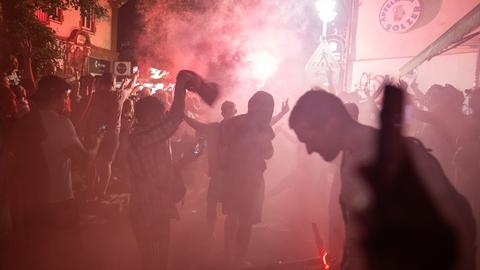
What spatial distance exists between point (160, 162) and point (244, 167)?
1204 mm

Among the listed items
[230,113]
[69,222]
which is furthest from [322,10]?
[69,222]

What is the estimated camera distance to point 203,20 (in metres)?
18.2

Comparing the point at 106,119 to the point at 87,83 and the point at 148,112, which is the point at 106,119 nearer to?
the point at 87,83

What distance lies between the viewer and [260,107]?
464 centimetres

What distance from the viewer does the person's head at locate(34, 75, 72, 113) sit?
340cm

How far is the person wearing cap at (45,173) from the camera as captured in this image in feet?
10.9

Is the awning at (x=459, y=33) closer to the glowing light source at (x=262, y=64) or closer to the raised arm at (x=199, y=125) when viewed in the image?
the raised arm at (x=199, y=125)

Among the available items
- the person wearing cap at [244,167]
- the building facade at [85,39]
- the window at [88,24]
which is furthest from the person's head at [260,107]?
the window at [88,24]

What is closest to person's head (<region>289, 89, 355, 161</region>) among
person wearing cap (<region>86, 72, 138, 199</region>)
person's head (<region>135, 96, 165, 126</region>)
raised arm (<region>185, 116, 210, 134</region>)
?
person's head (<region>135, 96, 165, 126</region>)

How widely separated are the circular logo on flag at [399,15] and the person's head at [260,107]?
426 inches

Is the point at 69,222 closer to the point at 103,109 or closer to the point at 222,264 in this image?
the point at 222,264

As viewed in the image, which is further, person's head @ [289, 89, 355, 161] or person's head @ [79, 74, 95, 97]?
person's head @ [79, 74, 95, 97]

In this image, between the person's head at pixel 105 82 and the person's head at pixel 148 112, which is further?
the person's head at pixel 105 82

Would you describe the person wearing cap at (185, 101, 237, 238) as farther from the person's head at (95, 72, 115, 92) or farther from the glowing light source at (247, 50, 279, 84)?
the glowing light source at (247, 50, 279, 84)
